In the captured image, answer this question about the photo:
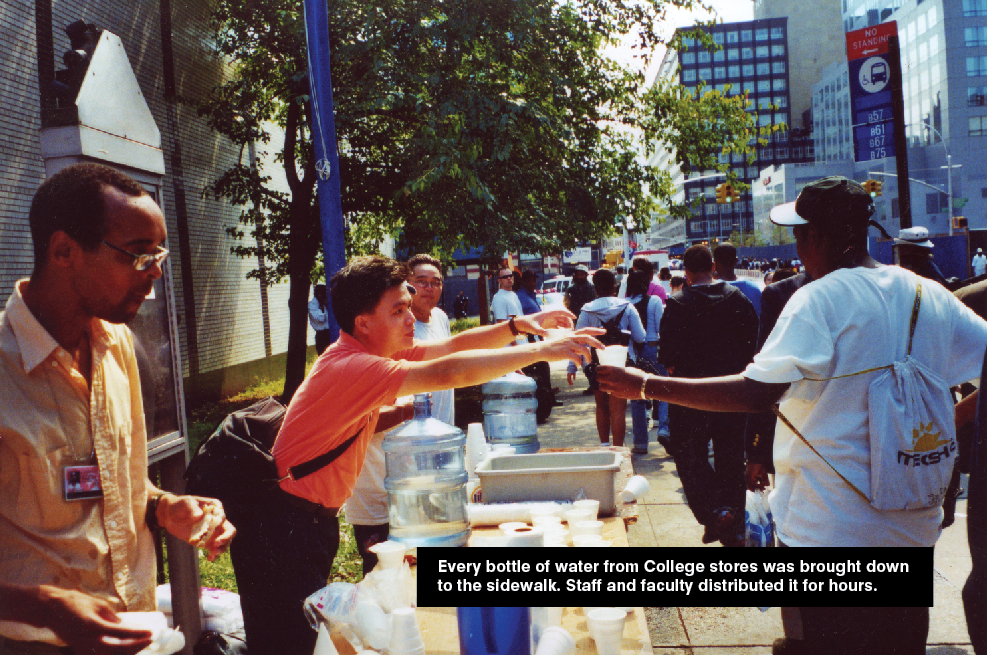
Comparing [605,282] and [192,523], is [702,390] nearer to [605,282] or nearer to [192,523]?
[192,523]

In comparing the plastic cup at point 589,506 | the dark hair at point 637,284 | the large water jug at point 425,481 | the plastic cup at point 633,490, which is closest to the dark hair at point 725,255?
the dark hair at point 637,284

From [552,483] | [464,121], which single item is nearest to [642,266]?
[464,121]

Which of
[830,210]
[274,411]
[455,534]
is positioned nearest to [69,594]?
[274,411]

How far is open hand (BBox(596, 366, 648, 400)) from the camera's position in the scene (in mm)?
3044

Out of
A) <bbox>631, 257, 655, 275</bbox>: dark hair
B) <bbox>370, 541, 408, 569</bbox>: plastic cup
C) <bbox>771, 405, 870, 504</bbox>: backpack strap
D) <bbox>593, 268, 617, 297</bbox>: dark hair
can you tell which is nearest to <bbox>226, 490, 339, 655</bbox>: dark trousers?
<bbox>370, 541, 408, 569</bbox>: plastic cup

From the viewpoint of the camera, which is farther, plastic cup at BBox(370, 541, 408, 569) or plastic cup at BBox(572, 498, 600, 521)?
plastic cup at BBox(572, 498, 600, 521)

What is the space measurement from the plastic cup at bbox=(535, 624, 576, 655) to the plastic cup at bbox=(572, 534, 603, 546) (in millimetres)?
699

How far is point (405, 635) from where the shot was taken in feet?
6.56

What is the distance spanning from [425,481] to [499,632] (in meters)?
2.05

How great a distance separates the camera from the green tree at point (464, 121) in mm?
11828

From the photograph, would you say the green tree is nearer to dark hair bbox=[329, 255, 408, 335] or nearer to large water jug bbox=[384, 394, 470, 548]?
large water jug bbox=[384, 394, 470, 548]

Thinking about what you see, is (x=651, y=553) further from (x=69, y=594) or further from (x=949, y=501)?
(x=949, y=501)

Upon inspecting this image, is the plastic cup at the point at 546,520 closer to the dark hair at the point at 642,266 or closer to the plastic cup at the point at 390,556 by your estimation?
the plastic cup at the point at 390,556

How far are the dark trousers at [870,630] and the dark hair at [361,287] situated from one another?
1.90 m
